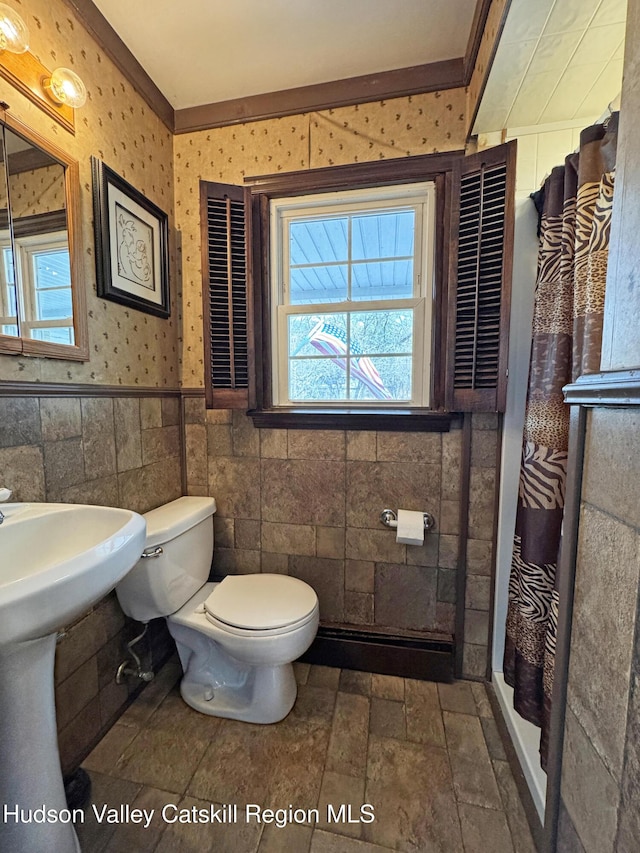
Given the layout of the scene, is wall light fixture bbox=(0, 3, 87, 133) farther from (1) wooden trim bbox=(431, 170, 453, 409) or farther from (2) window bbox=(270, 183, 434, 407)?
(1) wooden trim bbox=(431, 170, 453, 409)

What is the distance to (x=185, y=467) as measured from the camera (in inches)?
68.4

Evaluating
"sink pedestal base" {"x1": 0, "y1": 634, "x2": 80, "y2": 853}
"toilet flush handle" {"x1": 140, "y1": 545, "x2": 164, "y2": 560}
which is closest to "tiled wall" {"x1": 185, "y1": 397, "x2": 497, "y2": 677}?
"toilet flush handle" {"x1": 140, "y1": 545, "x2": 164, "y2": 560}

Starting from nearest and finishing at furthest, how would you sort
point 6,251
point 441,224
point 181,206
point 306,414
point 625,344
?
point 625,344 < point 6,251 < point 441,224 < point 306,414 < point 181,206

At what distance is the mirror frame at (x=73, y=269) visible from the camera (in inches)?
40.9

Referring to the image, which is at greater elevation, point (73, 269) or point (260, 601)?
point (73, 269)

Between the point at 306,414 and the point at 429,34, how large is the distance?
1503mm

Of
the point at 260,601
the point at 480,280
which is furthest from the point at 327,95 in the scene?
the point at 260,601

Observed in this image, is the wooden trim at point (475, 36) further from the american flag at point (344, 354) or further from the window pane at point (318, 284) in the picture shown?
the american flag at point (344, 354)

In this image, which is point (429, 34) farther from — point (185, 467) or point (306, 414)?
point (185, 467)

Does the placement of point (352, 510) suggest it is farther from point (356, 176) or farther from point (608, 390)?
point (356, 176)

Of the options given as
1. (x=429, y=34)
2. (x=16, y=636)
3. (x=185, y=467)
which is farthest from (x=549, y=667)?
(x=429, y=34)

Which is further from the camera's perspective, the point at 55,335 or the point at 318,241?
the point at 318,241

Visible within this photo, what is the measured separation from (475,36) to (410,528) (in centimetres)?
183

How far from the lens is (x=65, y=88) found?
1.06 m
